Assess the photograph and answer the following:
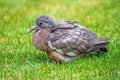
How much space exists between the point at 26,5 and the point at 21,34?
2.97m

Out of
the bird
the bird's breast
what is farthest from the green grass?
the bird's breast

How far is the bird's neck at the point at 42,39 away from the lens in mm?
7746

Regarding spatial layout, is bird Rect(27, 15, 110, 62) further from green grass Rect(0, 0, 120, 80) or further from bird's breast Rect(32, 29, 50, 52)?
green grass Rect(0, 0, 120, 80)

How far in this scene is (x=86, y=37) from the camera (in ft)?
25.9

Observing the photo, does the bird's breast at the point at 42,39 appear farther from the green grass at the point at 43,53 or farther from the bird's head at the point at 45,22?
the green grass at the point at 43,53

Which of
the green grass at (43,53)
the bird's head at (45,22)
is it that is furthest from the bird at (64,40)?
the green grass at (43,53)

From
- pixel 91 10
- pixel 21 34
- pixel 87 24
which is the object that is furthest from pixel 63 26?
pixel 91 10

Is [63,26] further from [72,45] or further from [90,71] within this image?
[90,71]

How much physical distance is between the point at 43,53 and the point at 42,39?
74 cm

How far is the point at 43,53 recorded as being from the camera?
8484 millimetres

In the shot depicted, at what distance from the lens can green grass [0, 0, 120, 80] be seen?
23.9ft

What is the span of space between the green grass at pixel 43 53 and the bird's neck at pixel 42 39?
0.25 m

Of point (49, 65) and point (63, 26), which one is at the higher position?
point (63, 26)

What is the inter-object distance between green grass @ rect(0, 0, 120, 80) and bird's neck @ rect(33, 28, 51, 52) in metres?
Result: 0.25
